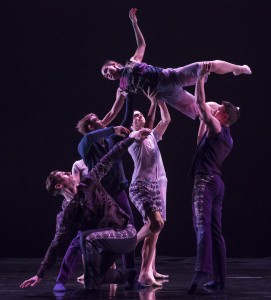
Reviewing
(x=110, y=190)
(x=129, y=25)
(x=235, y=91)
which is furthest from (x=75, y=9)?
(x=110, y=190)

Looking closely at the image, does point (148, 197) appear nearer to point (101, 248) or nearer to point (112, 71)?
point (101, 248)

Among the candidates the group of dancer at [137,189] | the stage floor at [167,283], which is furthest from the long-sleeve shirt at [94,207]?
the stage floor at [167,283]

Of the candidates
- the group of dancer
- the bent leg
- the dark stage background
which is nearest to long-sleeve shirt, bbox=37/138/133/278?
the group of dancer

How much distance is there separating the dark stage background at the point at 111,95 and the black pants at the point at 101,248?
3146 mm

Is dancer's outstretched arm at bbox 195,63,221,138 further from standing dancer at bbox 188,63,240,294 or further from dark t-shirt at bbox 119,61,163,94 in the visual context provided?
dark t-shirt at bbox 119,61,163,94

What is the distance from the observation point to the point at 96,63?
739 centimetres

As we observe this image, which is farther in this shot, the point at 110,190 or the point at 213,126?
the point at 110,190

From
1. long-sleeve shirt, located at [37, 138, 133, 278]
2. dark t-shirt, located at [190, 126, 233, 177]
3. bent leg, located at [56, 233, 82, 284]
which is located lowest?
bent leg, located at [56, 233, 82, 284]

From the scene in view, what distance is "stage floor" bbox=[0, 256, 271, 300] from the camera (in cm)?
412

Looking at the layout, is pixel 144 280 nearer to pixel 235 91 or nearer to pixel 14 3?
pixel 235 91

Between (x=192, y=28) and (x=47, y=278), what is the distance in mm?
3217

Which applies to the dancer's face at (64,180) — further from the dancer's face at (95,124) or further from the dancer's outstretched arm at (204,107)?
the dancer's outstretched arm at (204,107)

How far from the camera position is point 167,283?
16.6 feet

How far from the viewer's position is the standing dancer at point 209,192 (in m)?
4.27
